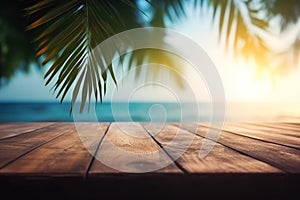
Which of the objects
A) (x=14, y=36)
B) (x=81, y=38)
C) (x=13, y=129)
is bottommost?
(x=13, y=129)

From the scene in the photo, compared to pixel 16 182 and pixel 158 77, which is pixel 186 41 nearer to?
pixel 158 77

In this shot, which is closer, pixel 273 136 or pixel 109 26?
pixel 109 26

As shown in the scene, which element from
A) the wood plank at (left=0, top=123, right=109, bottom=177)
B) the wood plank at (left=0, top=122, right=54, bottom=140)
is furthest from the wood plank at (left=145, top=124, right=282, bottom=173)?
the wood plank at (left=0, top=122, right=54, bottom=140)

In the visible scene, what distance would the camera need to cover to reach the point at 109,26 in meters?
0.99

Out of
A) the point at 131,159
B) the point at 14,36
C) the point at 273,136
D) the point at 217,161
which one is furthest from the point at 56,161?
the point at 14,36

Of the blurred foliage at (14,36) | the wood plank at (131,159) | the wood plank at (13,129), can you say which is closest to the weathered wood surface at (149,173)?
the wood plank at (131,159)

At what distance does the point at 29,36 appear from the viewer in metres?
1.68

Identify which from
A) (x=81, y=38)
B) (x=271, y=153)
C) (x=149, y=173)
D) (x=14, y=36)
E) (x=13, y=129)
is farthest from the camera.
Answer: (x=14, y=36)

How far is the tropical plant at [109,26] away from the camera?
3.11 feet

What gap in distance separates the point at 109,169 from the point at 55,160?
5.7 inches

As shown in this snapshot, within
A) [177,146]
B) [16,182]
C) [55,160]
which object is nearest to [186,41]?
[177,146]

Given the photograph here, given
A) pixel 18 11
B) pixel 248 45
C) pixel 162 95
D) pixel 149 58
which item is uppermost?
pixel 18 11

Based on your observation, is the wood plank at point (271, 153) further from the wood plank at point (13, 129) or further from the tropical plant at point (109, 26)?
the wood plank at point (13, 129)

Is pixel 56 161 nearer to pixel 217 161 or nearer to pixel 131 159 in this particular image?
pixel 131 159
